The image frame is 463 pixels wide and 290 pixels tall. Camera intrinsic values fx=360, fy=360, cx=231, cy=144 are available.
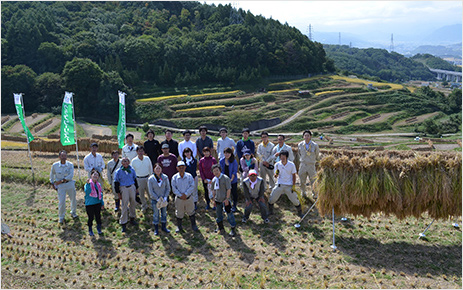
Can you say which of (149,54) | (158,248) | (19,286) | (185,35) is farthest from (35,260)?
(185,35)

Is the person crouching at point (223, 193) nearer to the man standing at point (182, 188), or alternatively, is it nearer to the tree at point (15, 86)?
the man standing at point (182, 188)

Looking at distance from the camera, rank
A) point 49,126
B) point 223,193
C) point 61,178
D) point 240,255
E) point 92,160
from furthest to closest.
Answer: point 49,126 < point 92,160 < point 61,178 < point 223,193 < point 240,255

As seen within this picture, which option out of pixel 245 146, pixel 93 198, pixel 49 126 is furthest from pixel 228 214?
pixel 49 126

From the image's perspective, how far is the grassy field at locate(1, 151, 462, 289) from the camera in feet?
23.6

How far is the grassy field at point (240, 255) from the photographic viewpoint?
720 cm

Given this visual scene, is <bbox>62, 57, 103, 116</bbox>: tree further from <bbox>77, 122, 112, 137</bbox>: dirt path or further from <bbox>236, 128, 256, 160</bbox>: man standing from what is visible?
<bbox>236, 128, 256, 160</bbox>: man standing

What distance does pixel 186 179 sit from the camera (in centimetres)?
877

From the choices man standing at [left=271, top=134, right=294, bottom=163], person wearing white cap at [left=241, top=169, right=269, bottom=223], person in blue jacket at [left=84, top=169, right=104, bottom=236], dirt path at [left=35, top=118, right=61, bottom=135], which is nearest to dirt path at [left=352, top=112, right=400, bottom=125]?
dirt path at [left=35, top=118, right=61, bottom=135]

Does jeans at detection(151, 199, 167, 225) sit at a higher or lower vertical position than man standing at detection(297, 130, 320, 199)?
lower

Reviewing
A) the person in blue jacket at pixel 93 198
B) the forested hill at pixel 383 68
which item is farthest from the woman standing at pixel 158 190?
the forested hill at pixel 383 68

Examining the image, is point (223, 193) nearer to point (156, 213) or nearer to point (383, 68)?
point (156, 213)

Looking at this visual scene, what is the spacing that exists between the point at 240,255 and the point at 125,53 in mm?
71211

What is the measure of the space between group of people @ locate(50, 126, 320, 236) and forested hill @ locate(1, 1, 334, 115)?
50.2 metres

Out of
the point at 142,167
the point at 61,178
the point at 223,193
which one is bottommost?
the point at 223,193
